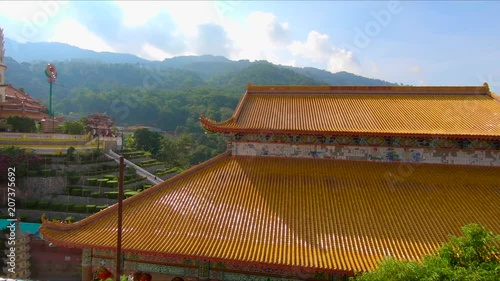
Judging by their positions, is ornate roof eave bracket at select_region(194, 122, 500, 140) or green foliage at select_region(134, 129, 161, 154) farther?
green foliage at select_region(134, 129, 161, 154)

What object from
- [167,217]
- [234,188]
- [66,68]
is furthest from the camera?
[66,68]

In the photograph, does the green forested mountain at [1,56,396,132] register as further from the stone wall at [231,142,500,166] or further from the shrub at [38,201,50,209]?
the stone wall at [231,142,500,166]

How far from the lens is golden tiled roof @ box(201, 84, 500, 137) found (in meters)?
11.4

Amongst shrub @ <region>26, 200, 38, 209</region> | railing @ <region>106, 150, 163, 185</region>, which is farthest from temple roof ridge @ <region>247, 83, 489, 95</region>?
railing @ <region>106, 150, 163, 185</region>

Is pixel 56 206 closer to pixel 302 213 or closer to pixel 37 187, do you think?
pixel 37 187

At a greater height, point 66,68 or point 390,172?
point 66,68

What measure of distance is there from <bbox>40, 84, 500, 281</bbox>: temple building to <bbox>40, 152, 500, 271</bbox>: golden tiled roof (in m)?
0.03

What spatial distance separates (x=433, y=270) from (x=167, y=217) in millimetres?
6730

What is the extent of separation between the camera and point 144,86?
443 feet

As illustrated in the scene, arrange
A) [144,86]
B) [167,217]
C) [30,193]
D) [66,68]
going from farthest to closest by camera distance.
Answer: [144,86]
[66,68]
[30,193]
[167,217]

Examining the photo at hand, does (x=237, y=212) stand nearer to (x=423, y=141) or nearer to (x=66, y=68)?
(x=423, y=141)

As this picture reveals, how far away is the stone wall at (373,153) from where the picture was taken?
37.1ft

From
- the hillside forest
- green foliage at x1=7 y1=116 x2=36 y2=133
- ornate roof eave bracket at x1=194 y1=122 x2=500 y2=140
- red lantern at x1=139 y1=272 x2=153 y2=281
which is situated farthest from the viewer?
the hillside forest

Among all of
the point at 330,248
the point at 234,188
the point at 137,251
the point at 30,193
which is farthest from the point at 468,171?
the point at 30,193
